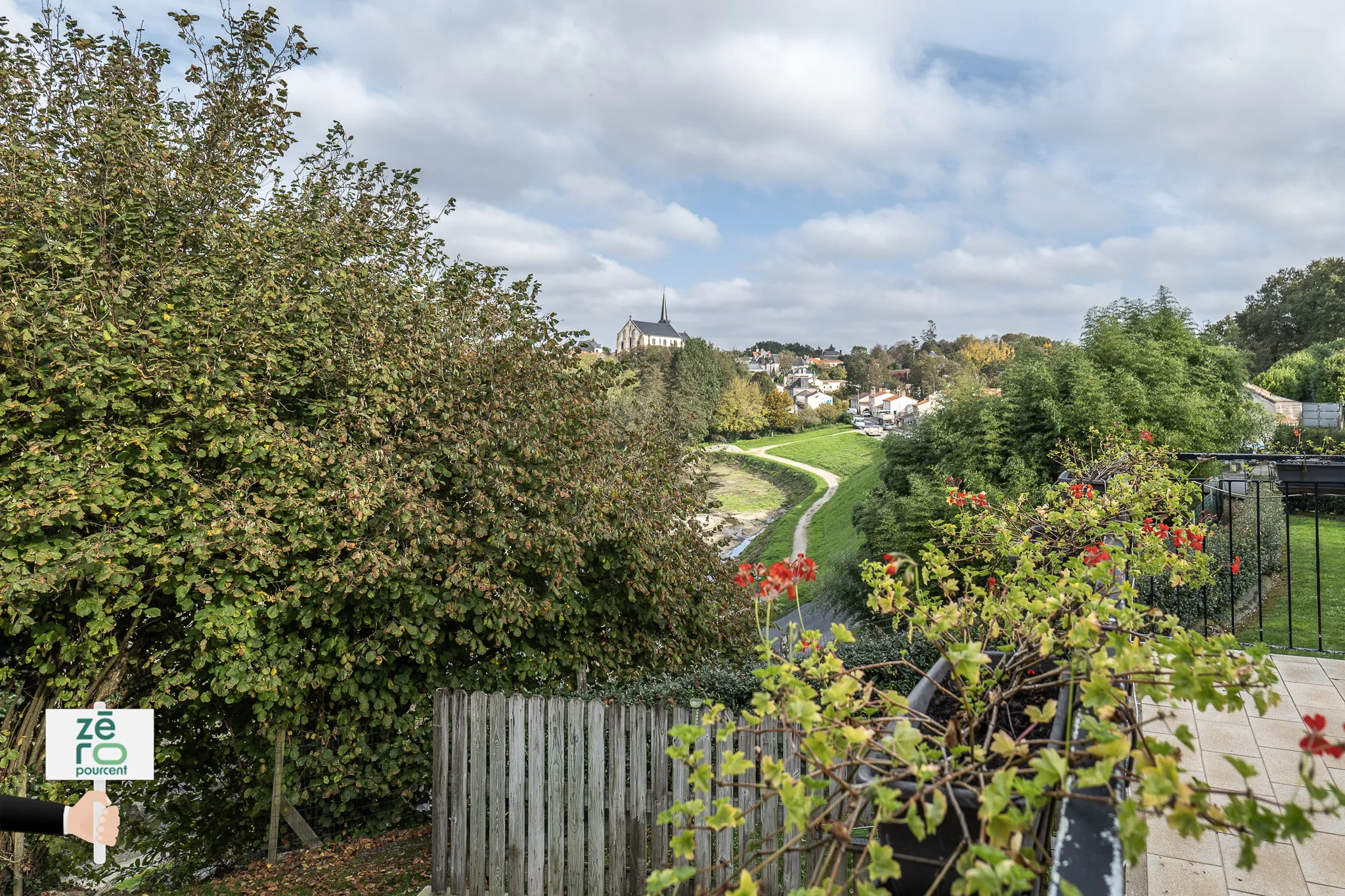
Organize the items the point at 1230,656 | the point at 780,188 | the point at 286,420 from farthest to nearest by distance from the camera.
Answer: the point at 780,188 < the point at 286,420 < the point at 1230,656

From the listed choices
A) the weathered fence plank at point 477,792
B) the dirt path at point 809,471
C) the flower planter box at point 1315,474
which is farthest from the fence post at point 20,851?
the dirt path at point 809,471

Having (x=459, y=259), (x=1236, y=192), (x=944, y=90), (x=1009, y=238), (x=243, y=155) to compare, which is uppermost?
(x=1009, y=238)

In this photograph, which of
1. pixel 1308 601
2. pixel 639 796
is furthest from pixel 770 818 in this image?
pixel 1308 601

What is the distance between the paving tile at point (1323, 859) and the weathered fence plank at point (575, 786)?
289 cm

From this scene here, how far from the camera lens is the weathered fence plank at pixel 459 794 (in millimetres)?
3807

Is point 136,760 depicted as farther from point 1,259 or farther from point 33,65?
point 33,65

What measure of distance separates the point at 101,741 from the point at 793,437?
179ft

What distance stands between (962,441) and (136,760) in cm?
1111

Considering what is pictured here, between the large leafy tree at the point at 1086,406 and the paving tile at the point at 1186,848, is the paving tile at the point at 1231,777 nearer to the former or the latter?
the paving tile at the point at 1186,848

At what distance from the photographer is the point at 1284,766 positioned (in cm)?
313

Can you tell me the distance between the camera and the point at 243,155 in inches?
233

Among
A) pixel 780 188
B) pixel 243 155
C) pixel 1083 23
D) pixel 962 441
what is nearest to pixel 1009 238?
pixel 780 188

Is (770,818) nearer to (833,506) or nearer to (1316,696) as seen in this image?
(1316,696)

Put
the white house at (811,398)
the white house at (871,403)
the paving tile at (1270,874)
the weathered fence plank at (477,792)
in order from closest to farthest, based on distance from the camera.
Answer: the paving tile at (1270,874), the weathered fence plank at (477,792), the white house at (871,403), the white house at (811,398)
